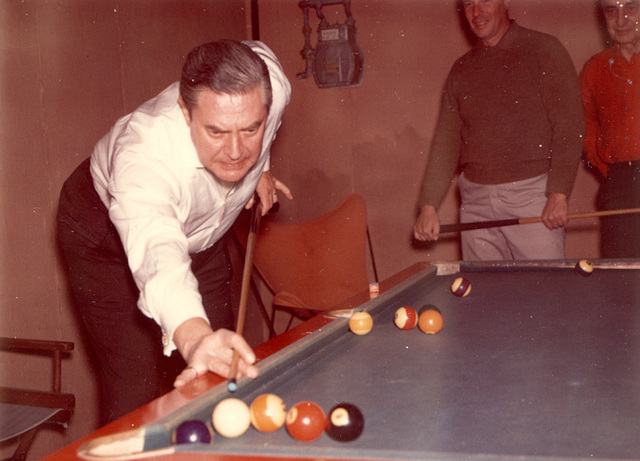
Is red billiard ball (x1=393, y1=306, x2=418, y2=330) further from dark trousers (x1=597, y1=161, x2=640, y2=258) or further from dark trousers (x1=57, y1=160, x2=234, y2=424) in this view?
dark trousers (x1=597, y1=161, x2=640, y2=258)

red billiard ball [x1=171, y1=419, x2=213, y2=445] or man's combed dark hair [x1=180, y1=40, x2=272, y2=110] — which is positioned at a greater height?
man's combed dark hair [x1=180, y1=40, x2=272, y2=110]

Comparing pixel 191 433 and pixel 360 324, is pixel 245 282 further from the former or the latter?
pixel 191 433

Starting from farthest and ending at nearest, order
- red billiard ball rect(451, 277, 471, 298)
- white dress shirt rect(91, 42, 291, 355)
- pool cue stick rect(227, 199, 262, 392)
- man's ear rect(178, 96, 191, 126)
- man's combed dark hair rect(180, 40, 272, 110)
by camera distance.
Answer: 1. red billiard ball rect(451, 277, 471, 298)
2. man's ear rect(178, 96, 191, 126)
3. man's combed dark hair rect(180, 40, 272, 110)
4. white dress shirt rect(91, 42, 291, 355)
5. pool cue stick rect(227, 199, 262, 392)

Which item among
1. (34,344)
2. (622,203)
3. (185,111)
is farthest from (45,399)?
(622,203)

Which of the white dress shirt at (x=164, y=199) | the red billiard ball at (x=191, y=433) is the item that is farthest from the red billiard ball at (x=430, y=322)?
the red billiard ball at (x=191, y=433)

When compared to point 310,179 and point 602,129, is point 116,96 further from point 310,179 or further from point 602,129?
point 602,129

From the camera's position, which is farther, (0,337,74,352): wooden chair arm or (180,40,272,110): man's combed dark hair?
(0,337,74,352): wooden chair arm

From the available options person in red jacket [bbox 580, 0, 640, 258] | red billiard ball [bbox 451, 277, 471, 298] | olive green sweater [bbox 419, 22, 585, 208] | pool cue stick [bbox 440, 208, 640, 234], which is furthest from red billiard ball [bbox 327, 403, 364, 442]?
person in red jacket [bbox 580, 0, 640, 258]

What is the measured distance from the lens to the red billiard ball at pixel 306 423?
879mm

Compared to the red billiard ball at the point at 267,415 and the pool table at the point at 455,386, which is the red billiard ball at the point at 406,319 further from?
the red billiard ball at the point at 267,415

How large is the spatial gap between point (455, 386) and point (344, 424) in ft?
1.01

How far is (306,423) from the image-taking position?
879 mm

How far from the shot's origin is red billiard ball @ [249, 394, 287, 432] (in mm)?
917

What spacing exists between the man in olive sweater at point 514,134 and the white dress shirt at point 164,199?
129 centimetres
